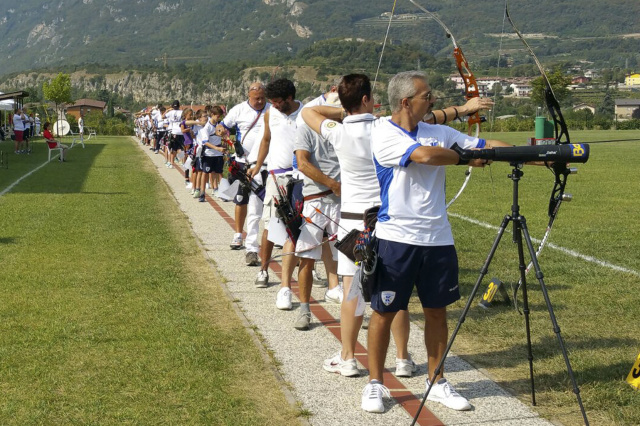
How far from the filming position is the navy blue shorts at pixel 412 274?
5.49 meters

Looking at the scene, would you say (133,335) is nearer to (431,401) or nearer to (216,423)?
(216,423)

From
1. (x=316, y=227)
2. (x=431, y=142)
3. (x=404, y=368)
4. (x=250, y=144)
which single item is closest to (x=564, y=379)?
(x=404, y=368)

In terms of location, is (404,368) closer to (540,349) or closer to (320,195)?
(540,349)

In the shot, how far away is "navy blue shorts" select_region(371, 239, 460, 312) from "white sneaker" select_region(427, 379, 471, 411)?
552mm

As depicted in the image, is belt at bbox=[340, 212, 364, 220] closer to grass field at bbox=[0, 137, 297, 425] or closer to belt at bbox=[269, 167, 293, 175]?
grass field at bbox=[0, 137, 297, 425]

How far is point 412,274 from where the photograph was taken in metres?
5.54

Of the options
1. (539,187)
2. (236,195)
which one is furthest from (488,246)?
(539,187)

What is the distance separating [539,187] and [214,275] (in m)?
13.1

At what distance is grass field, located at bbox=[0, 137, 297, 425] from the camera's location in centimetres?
573

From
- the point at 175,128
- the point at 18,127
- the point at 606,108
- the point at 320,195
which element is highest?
the point at 320,195

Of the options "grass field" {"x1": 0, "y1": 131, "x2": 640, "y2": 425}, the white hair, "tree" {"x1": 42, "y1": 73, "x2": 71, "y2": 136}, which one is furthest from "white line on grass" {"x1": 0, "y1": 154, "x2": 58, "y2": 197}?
"tree" {"x1": 42, "y1": 73, "x2": 71, "y2": 136}

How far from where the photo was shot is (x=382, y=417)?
558 cm

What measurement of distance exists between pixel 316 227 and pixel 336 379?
5.85 ft

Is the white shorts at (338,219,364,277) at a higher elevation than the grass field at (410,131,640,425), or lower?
higher
